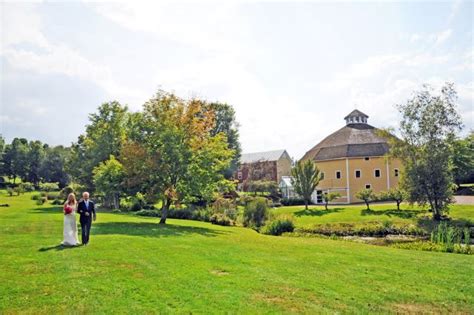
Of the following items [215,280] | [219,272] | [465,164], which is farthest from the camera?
[465,164]

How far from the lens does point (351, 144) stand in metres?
55.6

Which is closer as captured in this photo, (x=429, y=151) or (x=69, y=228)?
(x=69, y=228)

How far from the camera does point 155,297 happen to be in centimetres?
833

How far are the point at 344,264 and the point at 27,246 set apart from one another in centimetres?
1078

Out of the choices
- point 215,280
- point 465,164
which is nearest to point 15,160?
point 465,164

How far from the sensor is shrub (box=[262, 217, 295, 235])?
90.2ft

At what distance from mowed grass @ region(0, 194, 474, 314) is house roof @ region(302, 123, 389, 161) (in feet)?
132

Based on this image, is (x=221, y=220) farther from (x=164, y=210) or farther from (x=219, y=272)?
(x=219, y=272)

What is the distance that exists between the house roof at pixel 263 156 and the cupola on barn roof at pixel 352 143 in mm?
23819

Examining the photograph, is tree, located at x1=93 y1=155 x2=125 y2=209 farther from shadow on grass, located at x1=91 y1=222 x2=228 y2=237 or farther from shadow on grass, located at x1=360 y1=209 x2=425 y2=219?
shadow on grass, located at x1=360 y1=209 x2=425 y2=219

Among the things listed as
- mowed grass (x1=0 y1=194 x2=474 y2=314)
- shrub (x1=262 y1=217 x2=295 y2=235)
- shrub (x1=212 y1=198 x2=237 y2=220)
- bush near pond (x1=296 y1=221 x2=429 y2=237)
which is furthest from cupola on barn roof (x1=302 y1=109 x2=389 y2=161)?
mowed grass (x1=0 y1=194 x2=474 y2=314)

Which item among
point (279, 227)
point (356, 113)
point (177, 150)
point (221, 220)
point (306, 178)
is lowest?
point (279, 227)

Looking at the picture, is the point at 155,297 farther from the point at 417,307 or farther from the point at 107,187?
the point at 107,187

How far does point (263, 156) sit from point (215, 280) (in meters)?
81.6
